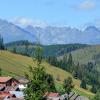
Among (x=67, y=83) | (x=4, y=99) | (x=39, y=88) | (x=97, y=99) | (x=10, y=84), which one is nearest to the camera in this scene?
(x=39, y=88)

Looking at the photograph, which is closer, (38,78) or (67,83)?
(38,78)

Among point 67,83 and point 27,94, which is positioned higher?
point 27,94

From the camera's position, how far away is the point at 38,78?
3991 cm

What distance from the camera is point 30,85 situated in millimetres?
39938

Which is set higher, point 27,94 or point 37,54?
point 37,54

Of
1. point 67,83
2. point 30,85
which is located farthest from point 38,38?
point 67,83

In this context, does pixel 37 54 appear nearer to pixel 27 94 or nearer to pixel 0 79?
pixel 27 94

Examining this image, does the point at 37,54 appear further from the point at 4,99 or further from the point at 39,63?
the point at 4,99

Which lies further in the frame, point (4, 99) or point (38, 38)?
point (4, 99)

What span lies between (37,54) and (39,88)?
3.39 meters

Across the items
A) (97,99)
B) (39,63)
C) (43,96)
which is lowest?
(97,99)

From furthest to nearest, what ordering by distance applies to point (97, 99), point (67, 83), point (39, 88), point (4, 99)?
point (67, 83) → point (97, 99) → point (4, 99) → point (39, 88)

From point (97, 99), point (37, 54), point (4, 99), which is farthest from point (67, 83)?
point (37, 54)

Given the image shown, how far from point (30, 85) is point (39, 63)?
224cm
